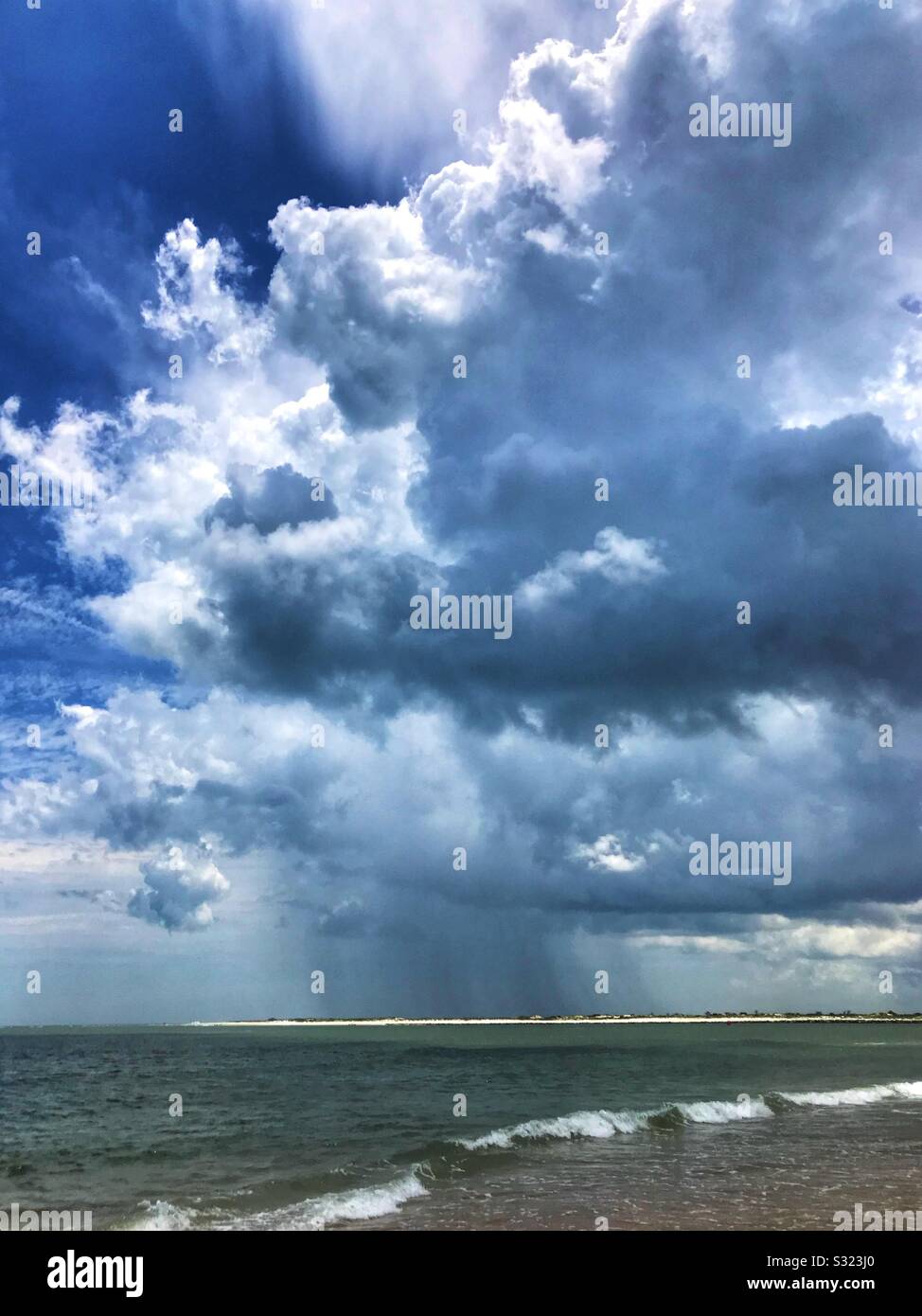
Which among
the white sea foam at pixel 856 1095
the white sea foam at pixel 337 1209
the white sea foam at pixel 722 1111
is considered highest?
the white sea foam at pixel 337 1209

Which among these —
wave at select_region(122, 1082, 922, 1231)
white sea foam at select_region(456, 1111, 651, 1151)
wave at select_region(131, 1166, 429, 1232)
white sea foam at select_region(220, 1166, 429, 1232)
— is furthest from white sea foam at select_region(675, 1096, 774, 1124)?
wave at select_region(131, 1166, 429, 1232)

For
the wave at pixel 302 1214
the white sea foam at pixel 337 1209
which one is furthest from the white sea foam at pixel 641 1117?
the wave at pixel 302 1214

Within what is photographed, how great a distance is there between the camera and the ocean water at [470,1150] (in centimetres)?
2111

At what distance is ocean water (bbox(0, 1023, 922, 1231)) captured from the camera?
21.1m

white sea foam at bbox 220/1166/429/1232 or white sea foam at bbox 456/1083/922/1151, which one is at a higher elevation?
white sea foam at bbox 220/1166/429/1232

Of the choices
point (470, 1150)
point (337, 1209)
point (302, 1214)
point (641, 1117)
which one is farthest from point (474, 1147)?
point (641, 1117)

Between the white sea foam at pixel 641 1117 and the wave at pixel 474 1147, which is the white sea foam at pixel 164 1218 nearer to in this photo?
the wave at pixel 474 1147

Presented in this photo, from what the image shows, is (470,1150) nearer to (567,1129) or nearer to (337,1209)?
(567,1129)

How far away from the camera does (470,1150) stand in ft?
96.2

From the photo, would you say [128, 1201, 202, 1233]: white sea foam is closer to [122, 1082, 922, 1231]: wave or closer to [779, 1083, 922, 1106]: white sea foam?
[122, 1082, 922, 1231]: wave

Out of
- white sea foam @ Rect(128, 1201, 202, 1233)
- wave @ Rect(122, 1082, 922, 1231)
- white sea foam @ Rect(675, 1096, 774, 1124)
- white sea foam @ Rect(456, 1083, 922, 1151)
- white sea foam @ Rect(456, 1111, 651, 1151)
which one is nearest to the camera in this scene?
white sea foam @ Rect(128, 1201, 202, 1233)
